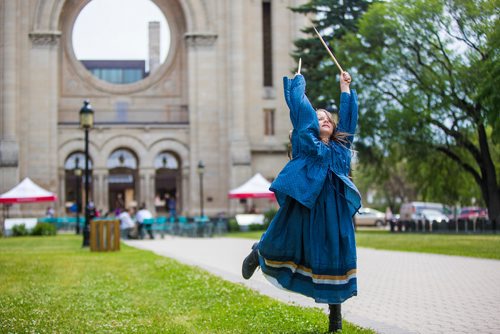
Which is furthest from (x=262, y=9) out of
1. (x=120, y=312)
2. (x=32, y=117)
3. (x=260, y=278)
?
(x=120, y=312)

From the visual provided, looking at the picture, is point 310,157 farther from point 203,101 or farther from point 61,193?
point 61,193

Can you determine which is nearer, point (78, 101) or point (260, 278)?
point (260, 278)

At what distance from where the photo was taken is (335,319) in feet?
23.6

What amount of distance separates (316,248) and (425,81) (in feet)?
90.8

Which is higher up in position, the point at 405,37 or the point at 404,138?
the point at 405,37

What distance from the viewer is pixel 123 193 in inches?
2638

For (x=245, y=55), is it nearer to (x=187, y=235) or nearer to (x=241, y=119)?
(x=241, y=119)

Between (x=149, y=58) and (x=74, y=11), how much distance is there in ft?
54.0

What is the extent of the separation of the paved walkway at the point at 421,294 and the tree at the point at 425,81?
44.8 feet

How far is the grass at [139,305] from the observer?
792cm

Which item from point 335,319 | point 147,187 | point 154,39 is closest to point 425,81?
point 147,187

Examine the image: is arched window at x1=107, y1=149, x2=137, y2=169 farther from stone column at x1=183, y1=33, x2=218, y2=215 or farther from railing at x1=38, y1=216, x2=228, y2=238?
railing at x1=38, y1=216, x2=228, y2=238

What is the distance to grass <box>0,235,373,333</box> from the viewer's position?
792 cm

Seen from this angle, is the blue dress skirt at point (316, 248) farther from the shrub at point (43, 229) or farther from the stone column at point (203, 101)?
the stone column at point (203, 101)
